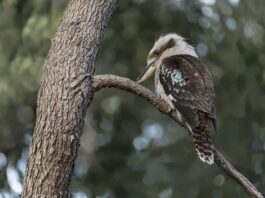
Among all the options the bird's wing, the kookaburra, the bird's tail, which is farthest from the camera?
Answer: the bird's wing

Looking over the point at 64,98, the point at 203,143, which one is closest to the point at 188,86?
the point at 203,143

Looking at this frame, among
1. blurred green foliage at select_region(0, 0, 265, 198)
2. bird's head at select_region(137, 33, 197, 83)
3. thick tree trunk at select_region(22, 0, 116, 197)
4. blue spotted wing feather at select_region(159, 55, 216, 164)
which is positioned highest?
thick tree trunk at select_region(22, 0, 116, 197)

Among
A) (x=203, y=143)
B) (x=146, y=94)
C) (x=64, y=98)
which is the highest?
(x=64, y=98)

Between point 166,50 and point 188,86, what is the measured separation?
71 centimetres

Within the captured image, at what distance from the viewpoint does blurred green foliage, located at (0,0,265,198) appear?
9703mm

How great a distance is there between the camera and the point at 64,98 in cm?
462

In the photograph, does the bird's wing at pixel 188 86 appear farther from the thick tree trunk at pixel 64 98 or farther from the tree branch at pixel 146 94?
the thick tree trunk at pixel 64 98

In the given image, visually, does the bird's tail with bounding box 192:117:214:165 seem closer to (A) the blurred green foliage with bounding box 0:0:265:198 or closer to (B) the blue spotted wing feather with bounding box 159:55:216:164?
(B) the blue spotted wing feather with bounding box 159:55:216:164

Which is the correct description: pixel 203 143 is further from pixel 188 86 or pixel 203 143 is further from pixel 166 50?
pixel 166 50

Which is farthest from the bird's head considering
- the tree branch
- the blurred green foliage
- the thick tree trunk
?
the blurred green foliage

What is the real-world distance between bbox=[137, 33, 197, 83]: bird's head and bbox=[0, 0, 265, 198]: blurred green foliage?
273 centimetres

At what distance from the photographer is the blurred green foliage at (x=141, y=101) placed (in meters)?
9.70

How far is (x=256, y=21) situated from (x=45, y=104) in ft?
18.1

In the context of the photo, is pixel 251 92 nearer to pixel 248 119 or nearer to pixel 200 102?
pixel 248 119
